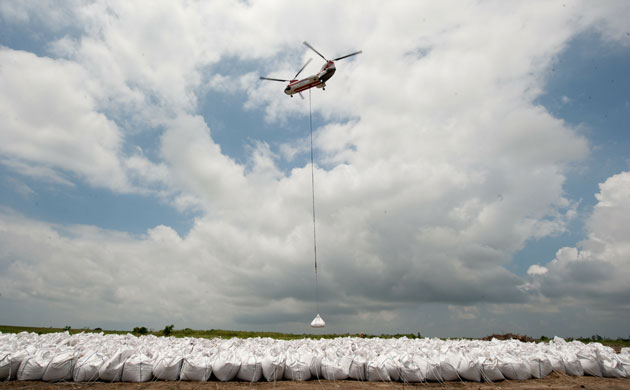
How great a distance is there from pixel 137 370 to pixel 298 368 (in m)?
4.07

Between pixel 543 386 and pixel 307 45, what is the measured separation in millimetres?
16289

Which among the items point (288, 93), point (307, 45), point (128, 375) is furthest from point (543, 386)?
point (307, 45)

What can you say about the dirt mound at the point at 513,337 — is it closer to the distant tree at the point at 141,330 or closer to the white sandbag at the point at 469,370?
the white sandbag at the point at 469,370

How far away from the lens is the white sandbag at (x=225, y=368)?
9872mm

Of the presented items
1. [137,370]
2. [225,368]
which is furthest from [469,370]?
[137,370]

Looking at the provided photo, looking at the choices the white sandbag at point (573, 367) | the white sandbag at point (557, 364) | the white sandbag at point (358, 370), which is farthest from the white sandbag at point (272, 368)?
the white sandbag at point (573, 367)

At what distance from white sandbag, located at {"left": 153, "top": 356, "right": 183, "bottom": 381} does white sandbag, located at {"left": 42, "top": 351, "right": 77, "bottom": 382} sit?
6.81ft

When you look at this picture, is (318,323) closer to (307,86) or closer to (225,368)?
(225,368)

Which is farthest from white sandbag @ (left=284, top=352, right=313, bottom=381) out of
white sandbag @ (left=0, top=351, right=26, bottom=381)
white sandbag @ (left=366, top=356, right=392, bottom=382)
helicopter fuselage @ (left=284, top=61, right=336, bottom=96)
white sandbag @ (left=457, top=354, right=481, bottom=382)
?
helicopter fuselage @ (left=284, top=61, right=336, bottom=96)

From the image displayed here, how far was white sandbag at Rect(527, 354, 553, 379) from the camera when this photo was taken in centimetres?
1087

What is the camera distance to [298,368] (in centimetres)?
1016

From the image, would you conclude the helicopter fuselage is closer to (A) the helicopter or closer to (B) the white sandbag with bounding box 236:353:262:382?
(A) the helicopter

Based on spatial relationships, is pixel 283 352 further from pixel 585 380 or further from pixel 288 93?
pixel 288 93

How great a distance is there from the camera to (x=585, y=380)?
35.6 feet
